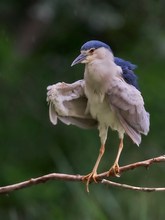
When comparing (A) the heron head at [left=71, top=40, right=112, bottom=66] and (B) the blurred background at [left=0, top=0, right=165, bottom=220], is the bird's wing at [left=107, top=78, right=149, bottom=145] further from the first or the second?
(B) the blurred background at [left=0, top=0, right=165, bottom=220]

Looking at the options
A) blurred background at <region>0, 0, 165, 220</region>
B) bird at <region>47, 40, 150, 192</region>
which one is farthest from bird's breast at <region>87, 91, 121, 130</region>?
blurred background at <region>0, 0, 165, 220</region>

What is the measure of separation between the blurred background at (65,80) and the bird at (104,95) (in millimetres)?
2310

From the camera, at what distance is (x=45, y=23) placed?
7055mm

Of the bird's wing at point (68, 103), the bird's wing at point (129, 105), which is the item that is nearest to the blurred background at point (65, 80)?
the bird's wing at point (68, 103)

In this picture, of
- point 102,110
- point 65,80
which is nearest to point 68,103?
point 102,110

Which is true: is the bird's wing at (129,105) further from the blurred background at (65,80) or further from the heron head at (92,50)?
the blurred background at (65,80)

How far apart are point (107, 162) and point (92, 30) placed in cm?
98

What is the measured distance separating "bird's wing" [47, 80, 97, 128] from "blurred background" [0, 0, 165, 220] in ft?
7.31

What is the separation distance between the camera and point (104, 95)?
3783mm

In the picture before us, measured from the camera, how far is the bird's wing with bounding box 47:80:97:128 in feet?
12.4

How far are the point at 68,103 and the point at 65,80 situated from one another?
293 cm

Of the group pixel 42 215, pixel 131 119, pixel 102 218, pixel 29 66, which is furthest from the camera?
pixel 29 66

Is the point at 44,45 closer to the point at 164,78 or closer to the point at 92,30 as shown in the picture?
the point at 92,30

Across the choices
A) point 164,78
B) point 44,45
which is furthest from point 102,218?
point 44,45
